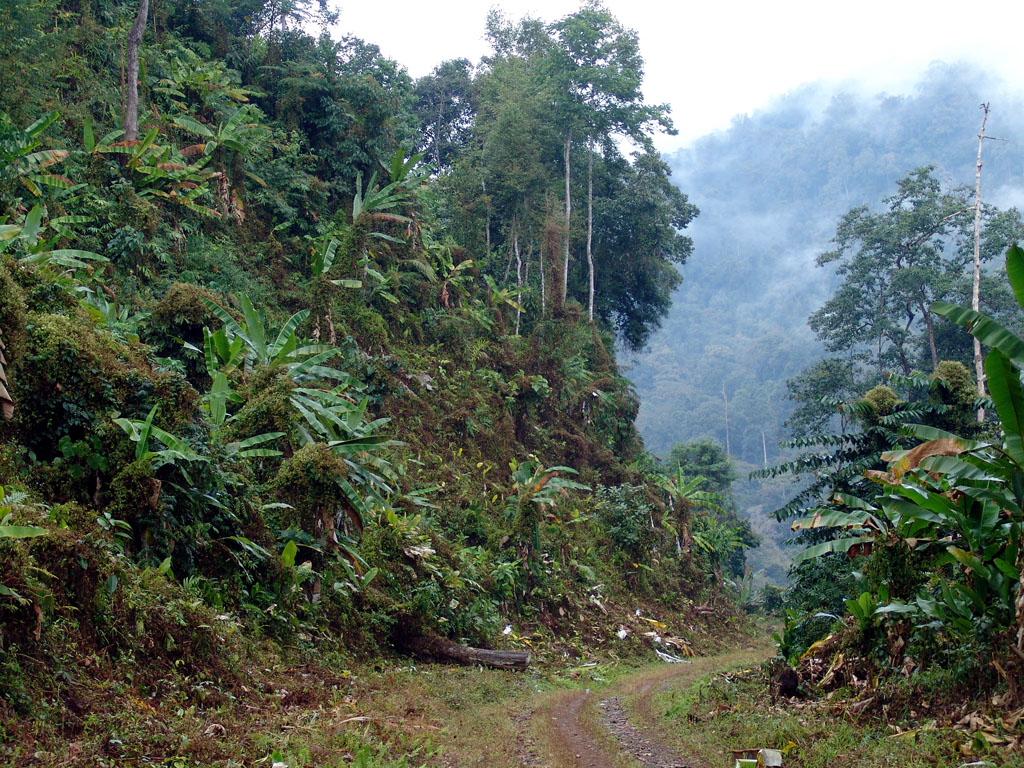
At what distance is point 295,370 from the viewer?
404 inches

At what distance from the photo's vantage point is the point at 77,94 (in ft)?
54.1

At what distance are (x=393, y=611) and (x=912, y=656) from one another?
259 inches

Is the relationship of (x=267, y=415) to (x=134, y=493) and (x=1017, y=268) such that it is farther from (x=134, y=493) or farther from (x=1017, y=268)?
(x=1017, y=268)

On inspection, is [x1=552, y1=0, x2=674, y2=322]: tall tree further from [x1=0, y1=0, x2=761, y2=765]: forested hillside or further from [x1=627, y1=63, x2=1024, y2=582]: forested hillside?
[x1=627, y1=63, x2=1024, y2=582]: forested hillside

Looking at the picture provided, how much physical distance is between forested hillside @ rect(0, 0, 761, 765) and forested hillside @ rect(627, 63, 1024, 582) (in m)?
40.5

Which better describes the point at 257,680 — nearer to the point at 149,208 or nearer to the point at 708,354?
the point at 149,208

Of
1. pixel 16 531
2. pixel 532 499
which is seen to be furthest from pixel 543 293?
pixel 16 531

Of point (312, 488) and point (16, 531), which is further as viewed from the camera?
point (312, 488)

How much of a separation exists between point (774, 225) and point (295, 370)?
403ft

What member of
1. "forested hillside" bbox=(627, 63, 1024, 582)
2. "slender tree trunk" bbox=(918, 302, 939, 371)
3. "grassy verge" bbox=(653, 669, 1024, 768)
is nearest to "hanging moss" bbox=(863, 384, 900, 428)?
"grassy verge" bbox=(653, 669, 1024, 768)

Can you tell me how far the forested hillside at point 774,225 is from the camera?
74.6 metres

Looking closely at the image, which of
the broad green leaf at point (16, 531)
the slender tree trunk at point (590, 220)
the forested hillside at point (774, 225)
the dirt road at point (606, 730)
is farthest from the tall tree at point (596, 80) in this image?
the forested hillside at point (774, 225)

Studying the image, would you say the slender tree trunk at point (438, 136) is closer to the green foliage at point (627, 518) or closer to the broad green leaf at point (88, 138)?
the green foliage at point (627, 518)

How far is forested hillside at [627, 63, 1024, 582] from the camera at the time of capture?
7456 centimetres
